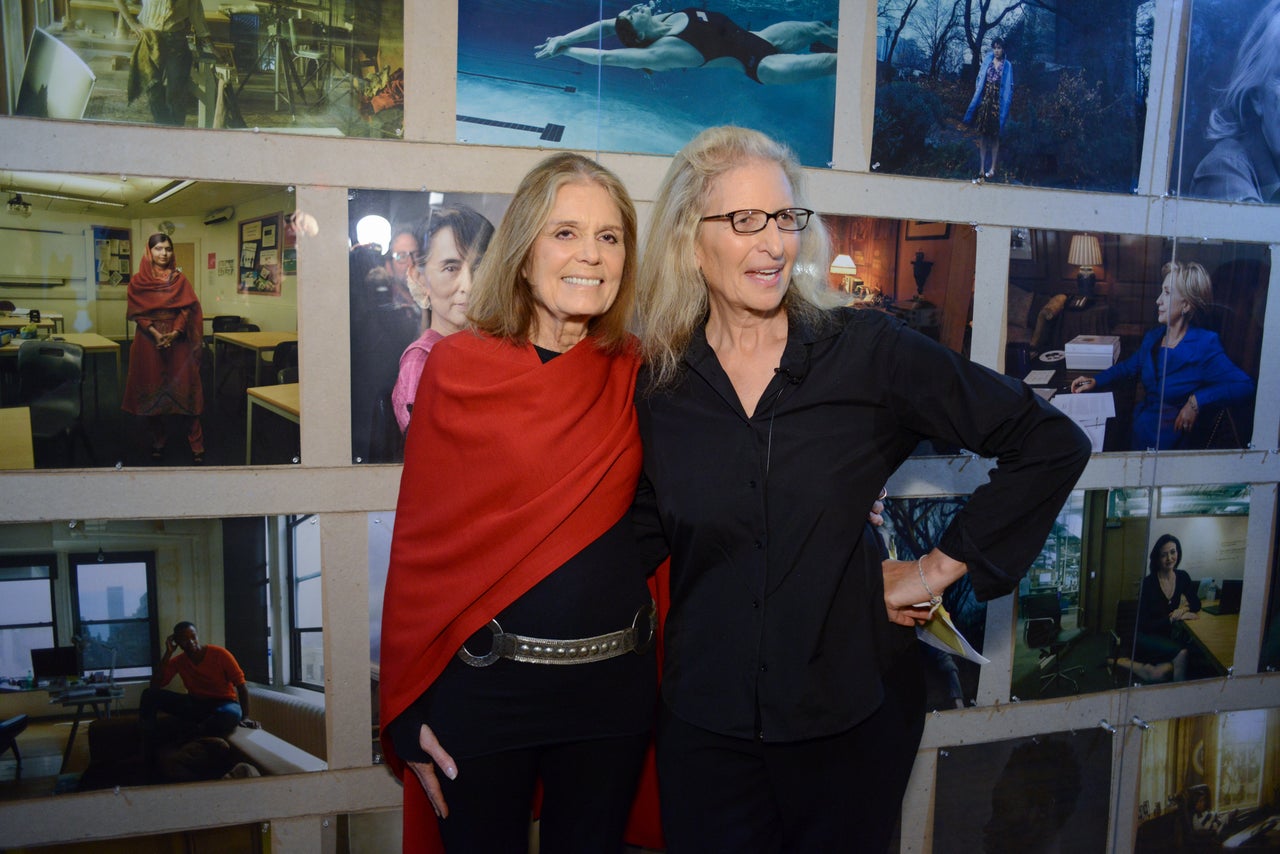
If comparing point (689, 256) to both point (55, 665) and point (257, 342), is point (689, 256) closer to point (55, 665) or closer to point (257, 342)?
point (257, 342)

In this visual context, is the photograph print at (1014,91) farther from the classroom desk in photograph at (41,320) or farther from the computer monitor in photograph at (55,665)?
the computer monitor in photograph at (55,665)

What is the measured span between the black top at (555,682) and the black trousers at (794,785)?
13 centimetres

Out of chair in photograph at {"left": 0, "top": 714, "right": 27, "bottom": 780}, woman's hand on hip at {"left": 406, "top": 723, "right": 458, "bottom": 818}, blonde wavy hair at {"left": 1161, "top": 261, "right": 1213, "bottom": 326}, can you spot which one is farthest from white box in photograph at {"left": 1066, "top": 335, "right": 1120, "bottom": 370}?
chair in photograph at {"left": 0, "top": 714, "right": 27, "bottom": 780}

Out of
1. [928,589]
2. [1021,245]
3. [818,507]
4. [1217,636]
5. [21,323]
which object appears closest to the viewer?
[818,507]

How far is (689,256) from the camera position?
1.59 meters

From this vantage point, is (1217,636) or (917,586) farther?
(1217,636)

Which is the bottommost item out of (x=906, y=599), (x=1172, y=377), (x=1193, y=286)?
(x=906, y=599)

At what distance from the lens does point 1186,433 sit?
2.45 meters

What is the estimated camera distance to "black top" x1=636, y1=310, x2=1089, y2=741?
1422mm

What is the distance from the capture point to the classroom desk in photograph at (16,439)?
1762 millimetres

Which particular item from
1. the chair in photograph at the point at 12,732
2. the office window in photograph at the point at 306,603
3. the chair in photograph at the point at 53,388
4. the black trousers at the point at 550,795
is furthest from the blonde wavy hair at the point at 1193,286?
the chair in photograph at the point at 12,732

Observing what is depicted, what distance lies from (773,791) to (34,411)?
1706mm

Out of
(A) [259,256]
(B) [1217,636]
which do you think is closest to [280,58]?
(A) [259,256]

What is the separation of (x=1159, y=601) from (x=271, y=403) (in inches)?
99.5
